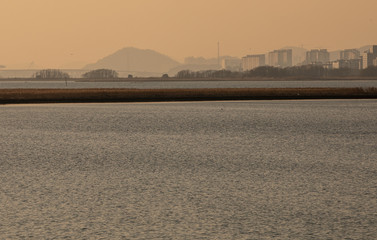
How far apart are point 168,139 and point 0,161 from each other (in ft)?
22.4

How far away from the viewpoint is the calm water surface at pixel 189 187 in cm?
714

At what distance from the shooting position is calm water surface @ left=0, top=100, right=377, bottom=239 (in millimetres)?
7145

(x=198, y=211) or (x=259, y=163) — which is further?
(x=259, y=163)

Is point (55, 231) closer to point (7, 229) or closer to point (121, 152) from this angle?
point (7, 229)

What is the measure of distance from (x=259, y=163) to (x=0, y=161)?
6.33 meters

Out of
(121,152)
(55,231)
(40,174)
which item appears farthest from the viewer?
(121,152)

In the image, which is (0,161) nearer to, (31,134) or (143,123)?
(31,134)

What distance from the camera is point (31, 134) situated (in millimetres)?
21469

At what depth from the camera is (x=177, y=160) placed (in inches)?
543

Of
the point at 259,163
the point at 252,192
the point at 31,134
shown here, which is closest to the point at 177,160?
the point at 259,163

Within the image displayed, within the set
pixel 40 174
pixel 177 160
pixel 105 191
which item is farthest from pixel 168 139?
pixel 105 191

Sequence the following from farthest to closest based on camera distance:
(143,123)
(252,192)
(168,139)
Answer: (143,123), (168,139), (252,192)

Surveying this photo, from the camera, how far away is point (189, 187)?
10.1 meters

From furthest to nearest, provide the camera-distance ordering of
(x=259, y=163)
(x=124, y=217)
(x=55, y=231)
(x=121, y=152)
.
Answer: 1. (x=121, y=152)
2. (x=259, y=163)
3. (x=124, y=217)
4. (x=55, y=231)
